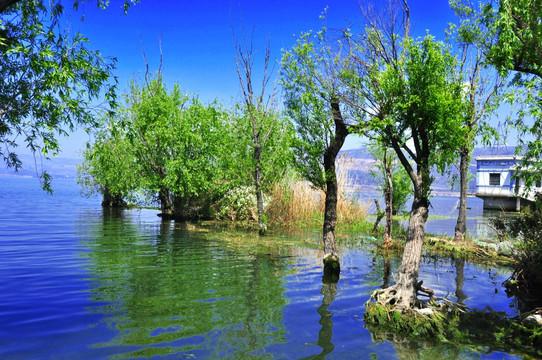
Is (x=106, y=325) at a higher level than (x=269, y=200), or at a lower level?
lower

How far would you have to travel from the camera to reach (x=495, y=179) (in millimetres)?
49594

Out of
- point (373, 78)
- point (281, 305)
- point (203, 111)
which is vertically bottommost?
point (281, 305)

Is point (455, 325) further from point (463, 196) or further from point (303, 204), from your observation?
point (303, 204)

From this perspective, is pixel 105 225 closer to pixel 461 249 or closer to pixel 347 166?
pixel 347 166

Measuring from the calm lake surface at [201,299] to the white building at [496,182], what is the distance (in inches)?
1501

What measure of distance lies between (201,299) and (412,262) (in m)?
5.00

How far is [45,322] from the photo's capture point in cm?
801

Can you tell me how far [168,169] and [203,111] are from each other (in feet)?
15.3

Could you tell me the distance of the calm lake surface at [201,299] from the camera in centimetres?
698

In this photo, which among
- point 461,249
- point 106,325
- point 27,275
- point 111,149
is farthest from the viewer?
point 111,149

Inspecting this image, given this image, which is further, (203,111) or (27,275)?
(203,111)

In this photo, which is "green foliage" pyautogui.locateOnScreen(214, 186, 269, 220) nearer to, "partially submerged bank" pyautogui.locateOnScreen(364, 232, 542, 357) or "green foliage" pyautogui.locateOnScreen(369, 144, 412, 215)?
"green foliage" pyautogui.locateOnScreen(369, 144, 412, 215)

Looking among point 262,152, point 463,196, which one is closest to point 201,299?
point 463,196

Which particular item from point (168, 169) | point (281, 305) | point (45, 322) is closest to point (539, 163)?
point (281, 305)
